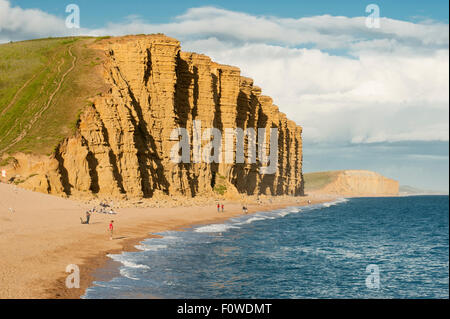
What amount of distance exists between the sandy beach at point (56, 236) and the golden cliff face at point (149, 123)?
7918mm

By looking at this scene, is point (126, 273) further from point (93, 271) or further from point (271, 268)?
point (271, 268)

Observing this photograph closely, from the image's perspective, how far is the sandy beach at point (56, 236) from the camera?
19.3m

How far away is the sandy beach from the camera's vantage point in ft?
63.3

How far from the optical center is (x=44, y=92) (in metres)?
72.6

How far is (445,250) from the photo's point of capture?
4638 cm

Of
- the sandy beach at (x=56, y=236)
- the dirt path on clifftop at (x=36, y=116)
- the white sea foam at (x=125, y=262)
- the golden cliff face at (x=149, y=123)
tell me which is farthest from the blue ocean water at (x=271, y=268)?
the dirt path on clifftop at (x=36, y=116)

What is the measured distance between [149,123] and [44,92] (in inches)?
685

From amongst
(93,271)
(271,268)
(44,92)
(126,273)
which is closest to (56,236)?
(93,271)

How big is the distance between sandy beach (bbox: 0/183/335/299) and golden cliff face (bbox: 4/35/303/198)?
312 inches

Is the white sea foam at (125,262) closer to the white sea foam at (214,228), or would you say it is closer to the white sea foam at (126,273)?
the white sea foam at (126,273)

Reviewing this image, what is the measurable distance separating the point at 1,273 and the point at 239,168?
82191mm

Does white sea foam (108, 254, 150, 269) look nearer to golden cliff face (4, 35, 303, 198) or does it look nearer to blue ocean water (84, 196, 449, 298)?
blue ocean water (84, 196, 449, 298)
